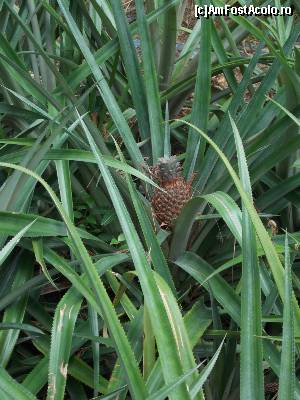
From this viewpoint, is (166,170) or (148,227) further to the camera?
(166,170)

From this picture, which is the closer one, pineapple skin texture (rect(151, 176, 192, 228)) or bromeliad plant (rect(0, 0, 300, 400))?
bromeliad plant (rect(0, 0, 300, 400))

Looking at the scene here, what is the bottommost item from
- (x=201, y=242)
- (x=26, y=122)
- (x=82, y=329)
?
(x=82, y=329)

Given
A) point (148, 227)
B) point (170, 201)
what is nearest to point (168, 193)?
point (170, 201)

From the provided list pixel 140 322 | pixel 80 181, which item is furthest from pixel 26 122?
pixel 140 322

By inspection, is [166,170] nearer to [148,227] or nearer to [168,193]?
[168,193]

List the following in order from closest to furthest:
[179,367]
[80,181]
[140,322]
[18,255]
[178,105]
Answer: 1. [179,367]
2. [140,322]
3. [18,255]
4. [80,181]
5. [178,105]

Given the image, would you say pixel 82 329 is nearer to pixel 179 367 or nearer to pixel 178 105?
pixel 179 367

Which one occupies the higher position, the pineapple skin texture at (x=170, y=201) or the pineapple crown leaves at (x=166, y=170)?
the pineapple crown leaves at (x=166, y=170)
